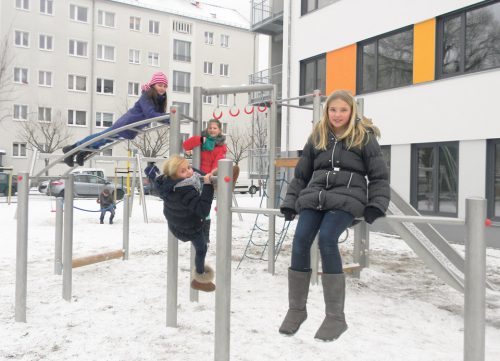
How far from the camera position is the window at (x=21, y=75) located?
3253cm

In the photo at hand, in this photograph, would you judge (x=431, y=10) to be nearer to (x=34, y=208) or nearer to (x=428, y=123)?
(x=428, y=123)

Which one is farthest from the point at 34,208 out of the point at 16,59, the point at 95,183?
the point at 16,59

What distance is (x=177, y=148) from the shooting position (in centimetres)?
466

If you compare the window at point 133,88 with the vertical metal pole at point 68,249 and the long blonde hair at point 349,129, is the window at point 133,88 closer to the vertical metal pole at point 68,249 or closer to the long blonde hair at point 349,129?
the vertical metal pole at point 68,249

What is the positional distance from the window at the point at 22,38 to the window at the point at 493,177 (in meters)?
31.8

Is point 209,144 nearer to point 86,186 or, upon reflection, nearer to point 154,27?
point 86,186

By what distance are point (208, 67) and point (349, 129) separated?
3915 cm

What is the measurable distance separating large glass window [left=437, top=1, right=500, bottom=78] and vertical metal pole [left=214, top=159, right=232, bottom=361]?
8119mm

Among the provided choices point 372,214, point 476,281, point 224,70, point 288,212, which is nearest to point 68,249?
point 288,212

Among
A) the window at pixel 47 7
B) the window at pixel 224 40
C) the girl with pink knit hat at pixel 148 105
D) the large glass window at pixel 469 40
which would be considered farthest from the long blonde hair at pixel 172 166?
the window at pixel 224 40

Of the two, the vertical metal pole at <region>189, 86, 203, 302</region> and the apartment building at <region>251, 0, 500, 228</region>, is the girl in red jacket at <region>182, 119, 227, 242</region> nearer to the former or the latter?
the vertical metal pole at <region>189, 86, 203, 302</region>

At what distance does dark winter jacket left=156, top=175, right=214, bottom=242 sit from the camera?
13.0 feet

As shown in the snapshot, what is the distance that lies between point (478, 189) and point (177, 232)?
7.50 m

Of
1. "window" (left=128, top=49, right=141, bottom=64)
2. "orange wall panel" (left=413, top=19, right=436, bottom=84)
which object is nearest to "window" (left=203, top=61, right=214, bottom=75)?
"window" (left=128, top=49, right=141, bottom=64)
